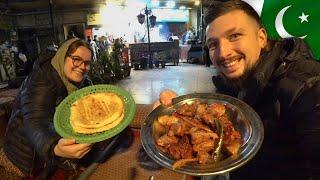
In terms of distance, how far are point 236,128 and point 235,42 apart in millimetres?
485

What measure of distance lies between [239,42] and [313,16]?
67.3 inches

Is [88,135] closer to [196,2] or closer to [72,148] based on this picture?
[72,148]

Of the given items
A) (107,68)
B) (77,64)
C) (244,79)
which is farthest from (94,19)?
(244,79)

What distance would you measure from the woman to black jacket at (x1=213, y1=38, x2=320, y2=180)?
131 centimetres

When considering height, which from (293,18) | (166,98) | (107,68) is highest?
(293,18)

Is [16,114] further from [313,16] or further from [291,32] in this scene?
[313,16]

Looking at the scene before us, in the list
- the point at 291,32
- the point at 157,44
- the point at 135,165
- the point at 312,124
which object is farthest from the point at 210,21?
the point at 157,44

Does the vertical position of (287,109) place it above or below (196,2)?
below

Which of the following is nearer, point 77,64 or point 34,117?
point 34,117

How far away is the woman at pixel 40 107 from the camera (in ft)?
6.72

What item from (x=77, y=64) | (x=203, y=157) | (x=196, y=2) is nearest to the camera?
(x=203, y=157)

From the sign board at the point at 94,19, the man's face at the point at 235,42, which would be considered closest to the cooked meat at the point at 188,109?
the man's face at the point at 235,42

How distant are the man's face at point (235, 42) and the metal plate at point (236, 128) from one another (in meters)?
0.20

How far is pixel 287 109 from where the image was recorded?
4.03ft
